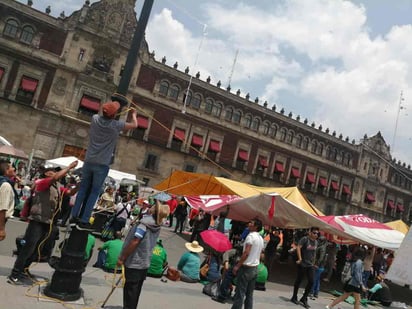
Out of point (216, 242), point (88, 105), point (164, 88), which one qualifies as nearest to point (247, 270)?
point (216, 242)

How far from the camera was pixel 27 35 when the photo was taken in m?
27.0

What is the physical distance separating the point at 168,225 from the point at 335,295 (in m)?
10.8

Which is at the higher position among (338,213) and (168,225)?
(338,213)

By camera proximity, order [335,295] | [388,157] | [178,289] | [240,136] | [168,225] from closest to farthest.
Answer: [178,289] → [335,295] → [168,225] → [240,136] → [388,157]

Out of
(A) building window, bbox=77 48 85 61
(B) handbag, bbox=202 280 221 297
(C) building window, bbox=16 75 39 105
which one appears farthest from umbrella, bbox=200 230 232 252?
(A) building window, bbox=77 48 85 61

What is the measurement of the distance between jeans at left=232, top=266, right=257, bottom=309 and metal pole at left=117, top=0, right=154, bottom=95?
3540mm

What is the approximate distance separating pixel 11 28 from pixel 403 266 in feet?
102

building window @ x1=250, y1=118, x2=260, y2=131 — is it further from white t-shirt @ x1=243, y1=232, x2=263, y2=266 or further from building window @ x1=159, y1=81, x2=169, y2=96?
white t-shirt @ x1=243, y1=232, x2=263, y2=266

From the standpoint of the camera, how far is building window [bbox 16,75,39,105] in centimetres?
2639

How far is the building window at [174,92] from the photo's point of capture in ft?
107

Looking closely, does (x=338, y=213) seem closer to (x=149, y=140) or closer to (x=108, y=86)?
(x=149, y=140)

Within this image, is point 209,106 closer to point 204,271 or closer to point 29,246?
point 204,271

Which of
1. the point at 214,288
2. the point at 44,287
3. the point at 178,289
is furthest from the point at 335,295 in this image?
the point at 44,287

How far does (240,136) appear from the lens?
3622cm
